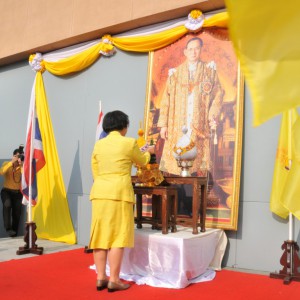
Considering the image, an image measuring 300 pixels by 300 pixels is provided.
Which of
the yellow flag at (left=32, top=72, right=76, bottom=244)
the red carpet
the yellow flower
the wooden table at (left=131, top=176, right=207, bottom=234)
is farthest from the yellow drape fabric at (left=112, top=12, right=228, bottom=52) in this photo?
the red carpet

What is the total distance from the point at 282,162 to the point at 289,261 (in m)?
0.83

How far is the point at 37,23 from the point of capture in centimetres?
553

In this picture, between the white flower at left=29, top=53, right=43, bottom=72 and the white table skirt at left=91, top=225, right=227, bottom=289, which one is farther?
the white flower at left=29, top=53, right=43, bottom=72

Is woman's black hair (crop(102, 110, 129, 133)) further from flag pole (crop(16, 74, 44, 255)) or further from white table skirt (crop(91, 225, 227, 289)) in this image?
flag pole (crop(16, 74, 44, 255))

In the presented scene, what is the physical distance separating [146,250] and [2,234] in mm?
3893

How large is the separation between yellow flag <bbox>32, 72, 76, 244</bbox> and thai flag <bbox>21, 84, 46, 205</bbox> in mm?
772

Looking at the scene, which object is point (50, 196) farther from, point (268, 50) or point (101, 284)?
point (268, 50)

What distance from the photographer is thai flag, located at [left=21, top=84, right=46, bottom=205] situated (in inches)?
168

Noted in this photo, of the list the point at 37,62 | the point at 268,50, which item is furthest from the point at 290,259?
the point at 37,62

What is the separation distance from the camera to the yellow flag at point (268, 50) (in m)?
0.89

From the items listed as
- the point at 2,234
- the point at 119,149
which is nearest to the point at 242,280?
the point at 119,149

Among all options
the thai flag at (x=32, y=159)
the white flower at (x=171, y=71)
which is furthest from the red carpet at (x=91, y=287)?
the white flower at (x=171, y=71)

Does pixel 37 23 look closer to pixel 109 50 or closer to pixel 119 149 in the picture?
pixel 109 50

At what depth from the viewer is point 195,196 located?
3236 millimetres
